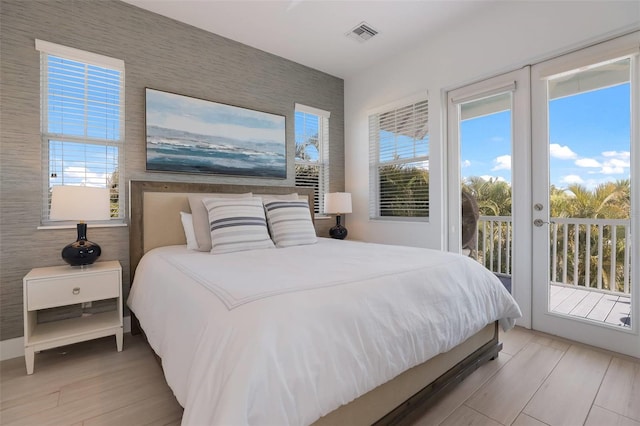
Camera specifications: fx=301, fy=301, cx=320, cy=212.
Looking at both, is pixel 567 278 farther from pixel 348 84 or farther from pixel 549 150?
pixel 348 84

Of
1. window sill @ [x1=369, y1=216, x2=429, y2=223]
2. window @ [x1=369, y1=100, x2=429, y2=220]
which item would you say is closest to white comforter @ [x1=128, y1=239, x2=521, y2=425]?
window sill @ [x1=369, y1=216, x2=429, y2=223]

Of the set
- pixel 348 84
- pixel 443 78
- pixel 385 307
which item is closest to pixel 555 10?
pixel 443 78

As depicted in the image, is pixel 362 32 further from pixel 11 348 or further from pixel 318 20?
pixel 11 348

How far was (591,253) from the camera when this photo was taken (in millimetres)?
2383

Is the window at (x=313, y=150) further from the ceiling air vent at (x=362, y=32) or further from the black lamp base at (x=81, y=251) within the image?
the black lamp base at (x=81, y=251)

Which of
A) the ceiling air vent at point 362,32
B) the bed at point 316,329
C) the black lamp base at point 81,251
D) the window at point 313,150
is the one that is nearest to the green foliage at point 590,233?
the bed at point 316,329

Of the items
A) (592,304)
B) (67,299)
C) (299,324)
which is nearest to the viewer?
(299,324)

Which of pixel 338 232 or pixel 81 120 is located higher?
pixel 81 120

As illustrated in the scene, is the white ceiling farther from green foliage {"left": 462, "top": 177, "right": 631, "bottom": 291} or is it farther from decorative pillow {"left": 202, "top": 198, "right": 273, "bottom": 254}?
green foliage {"left": 462, "top": 177, "right": 631, "bottom": 291}

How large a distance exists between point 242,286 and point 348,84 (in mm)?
3807

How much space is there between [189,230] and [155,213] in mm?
A: 384

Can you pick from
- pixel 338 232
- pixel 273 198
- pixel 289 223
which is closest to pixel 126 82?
pixel 273 198

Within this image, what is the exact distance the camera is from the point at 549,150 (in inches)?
99.8

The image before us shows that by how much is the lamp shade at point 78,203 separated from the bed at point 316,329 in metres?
0.56
